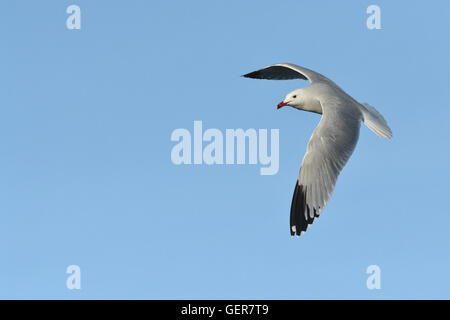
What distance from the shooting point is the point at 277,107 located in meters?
5.53

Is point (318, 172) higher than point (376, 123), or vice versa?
point (376, 123)

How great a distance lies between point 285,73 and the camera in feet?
20.5

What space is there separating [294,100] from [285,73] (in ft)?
2.91

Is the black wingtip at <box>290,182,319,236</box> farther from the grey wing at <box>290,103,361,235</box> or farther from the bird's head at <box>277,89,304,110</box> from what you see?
the bird's head at <box>277,89,304,110</box>

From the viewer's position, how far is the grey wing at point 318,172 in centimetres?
459

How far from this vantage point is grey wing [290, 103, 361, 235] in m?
Answer: 4.59

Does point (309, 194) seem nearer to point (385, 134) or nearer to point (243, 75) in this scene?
point (385, 134)

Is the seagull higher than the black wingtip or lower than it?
higher

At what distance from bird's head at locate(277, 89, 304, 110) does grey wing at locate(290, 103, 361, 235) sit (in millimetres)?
675

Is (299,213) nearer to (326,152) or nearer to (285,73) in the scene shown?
(326,152)

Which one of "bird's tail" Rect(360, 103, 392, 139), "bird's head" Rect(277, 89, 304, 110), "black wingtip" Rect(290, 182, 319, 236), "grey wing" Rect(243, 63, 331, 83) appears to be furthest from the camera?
"grey wing" Rect(243, 63, 331, 83)

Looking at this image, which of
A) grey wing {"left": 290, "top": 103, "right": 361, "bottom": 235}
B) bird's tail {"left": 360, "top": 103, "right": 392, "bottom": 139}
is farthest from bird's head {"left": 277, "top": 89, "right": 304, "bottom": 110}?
grey wing {"left": 290, "top": 103, "right": 361, "bottom": 235}

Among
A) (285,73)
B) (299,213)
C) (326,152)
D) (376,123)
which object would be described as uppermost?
(285,73)

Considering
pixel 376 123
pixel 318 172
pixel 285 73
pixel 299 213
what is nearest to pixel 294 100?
pixel 376 123
